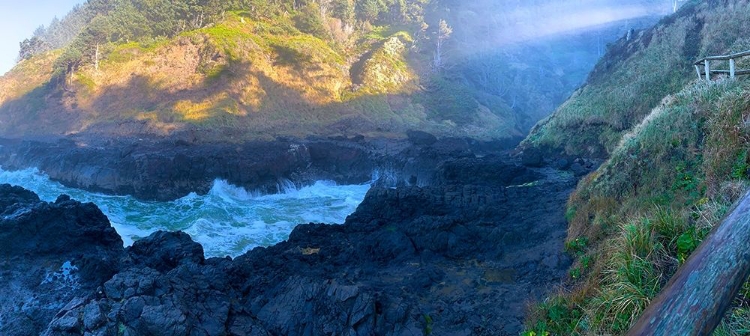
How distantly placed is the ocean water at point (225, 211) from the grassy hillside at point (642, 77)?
1194 centimetres

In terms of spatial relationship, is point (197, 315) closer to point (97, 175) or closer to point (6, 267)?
point (6, 267)

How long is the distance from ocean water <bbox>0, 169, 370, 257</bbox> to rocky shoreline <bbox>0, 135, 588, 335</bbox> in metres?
4.93

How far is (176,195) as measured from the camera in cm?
2131

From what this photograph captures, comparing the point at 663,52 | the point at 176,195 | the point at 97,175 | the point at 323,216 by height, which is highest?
the point at 663,52

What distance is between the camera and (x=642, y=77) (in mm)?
22578

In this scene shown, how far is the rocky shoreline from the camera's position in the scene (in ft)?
20.6

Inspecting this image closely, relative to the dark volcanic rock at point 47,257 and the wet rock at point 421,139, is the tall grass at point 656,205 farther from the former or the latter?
the wet rock at point 421,139

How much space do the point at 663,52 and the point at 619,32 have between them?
172 feet

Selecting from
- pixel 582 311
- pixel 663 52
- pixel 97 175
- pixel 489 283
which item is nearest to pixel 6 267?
pixel 489 283

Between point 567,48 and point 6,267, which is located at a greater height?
point 567,48

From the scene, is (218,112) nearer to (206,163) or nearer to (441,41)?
(206,163)

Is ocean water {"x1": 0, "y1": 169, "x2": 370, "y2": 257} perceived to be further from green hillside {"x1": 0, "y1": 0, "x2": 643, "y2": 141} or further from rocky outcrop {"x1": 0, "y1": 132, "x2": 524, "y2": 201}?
green hillside {"x1": 0, "y1": 0, "x2": 643, "y2": 141}

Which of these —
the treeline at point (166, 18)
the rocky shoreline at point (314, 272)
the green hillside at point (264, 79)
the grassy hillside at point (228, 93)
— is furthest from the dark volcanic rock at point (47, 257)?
the treeline at point (166, 18)

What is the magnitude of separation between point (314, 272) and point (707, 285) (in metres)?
7.61
